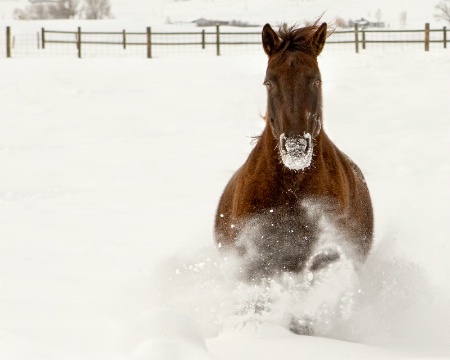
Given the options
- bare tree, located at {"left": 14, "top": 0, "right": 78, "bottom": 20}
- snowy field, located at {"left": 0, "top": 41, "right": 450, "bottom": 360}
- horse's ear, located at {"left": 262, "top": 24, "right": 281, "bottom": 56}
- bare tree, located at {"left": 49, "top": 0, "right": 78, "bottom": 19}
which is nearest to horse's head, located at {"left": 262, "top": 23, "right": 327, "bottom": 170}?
horse's ear, located at {"left": 262, "top": 24, "right": 281, "bottom": 56}

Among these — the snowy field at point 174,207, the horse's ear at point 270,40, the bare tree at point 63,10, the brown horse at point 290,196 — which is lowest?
the snowy field at point 174,207

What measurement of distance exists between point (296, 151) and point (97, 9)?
7142cm

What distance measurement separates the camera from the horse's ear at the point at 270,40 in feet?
15.7

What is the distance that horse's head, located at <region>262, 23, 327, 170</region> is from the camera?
423 centimetres

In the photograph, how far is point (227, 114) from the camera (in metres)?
17.3

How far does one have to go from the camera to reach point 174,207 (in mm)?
9641

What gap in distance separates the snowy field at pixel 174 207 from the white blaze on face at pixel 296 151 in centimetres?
98

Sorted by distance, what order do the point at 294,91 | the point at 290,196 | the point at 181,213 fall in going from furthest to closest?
the point at 181,213
the point at 290,196
the point at 294,91

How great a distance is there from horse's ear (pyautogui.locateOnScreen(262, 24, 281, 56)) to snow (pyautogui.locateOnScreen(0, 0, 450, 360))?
1496mm

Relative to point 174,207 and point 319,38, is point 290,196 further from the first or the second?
point 174,207

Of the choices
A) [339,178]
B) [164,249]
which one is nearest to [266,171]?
[339,178]

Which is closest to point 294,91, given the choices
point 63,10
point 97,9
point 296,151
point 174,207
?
point 296,151

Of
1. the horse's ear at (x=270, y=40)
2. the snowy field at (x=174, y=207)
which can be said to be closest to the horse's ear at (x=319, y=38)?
the horse's ear at (x=270, y=40)

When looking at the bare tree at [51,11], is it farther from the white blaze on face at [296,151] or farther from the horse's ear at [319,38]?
the white blaze on face at [296,151]
